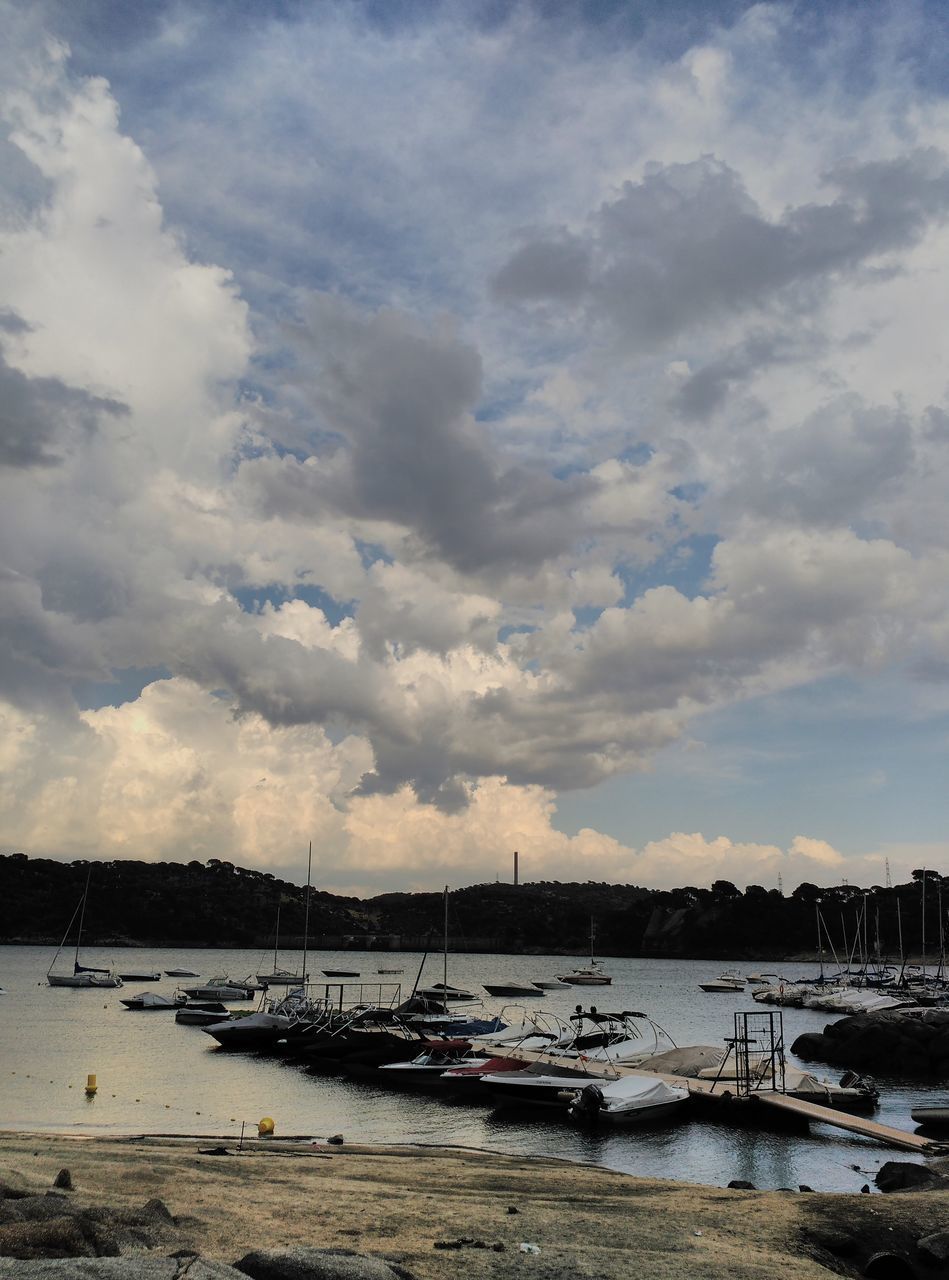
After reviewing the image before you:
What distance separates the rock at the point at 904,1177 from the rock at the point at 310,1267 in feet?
56.5

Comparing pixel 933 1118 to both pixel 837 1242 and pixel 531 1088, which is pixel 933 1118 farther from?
pixel 837 1242

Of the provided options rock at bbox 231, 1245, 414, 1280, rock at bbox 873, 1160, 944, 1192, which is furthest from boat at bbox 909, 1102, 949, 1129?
rock at bbox 231, 1245, 414, 1280

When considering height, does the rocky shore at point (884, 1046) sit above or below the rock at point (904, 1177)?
below

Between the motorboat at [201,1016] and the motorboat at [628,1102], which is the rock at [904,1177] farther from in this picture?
the motorboat at [201,1016]

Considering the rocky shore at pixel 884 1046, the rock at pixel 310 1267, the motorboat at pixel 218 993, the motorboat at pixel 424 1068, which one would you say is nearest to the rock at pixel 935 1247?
the rock at pixel 310 1267

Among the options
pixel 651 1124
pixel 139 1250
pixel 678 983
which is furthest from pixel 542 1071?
pixel 678 983

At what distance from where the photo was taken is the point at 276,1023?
61719 mm

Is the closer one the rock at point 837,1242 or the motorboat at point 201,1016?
the rock at point 837,1242

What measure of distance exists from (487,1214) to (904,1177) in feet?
38.8

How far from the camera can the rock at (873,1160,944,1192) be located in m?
24.8

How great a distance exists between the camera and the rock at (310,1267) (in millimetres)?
12016

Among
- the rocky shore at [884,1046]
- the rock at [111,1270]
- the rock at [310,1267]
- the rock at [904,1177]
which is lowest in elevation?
the rocky shore at [884,1046]

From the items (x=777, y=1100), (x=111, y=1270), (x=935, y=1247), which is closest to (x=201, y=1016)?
(x=777, y=1100)

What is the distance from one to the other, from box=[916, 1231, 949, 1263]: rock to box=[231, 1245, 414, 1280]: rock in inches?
377
